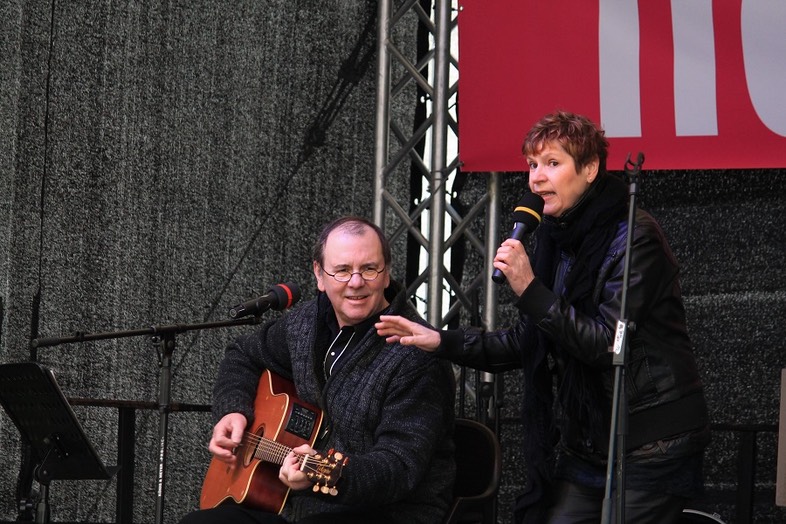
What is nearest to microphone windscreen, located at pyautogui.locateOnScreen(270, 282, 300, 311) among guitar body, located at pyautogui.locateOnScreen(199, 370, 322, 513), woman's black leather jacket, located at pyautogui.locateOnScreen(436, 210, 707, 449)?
guitar body, located at pyautogui.locateOnScreen(199, 370, 322, 513)

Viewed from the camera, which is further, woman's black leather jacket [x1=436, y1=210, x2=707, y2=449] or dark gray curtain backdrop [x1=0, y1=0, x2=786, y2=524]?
dark gray curtain backdrop [x1=0, y1=0, x2=786, y2=524]

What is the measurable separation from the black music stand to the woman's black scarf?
1220 mm

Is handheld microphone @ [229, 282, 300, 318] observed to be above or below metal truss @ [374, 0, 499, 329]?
below

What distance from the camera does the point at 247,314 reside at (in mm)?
2861

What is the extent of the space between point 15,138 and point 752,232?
3.13m

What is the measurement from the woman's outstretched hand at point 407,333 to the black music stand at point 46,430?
0.92 metres

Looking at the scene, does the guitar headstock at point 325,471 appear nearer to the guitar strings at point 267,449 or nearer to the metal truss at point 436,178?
the guitar strings at point 267,449

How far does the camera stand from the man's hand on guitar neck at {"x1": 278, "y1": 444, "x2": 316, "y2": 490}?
2443 mm

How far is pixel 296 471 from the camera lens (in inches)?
96.2

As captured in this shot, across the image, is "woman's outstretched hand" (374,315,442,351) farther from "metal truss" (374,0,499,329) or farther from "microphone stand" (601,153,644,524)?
"metal truss" (374,0,499,329)

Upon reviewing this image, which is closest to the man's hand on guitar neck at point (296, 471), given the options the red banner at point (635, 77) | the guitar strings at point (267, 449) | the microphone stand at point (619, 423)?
the guitar strings at point (267, 449)

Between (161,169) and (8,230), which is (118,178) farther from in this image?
(8,230)

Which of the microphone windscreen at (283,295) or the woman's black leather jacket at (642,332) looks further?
the microphone windscreen at (283,295)

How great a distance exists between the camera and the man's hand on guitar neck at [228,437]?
117 inches
